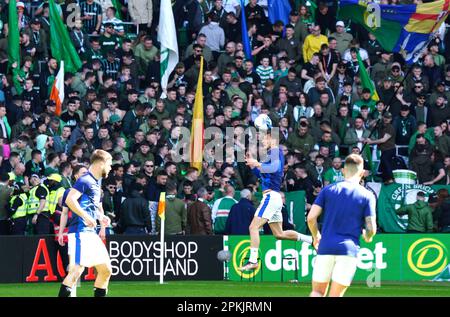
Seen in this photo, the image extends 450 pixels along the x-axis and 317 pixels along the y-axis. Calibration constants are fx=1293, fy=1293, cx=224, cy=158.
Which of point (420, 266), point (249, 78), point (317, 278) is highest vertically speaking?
point (249, 78)

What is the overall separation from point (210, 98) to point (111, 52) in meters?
2.92

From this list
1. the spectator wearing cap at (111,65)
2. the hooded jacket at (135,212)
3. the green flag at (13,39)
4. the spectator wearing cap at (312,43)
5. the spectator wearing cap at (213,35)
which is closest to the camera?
the hooded jacket at (135,212)

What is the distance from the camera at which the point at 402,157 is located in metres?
31.5

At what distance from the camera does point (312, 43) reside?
109 feet

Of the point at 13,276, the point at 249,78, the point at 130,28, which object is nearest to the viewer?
the point at 13,276

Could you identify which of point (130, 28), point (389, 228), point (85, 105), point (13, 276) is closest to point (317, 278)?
point (13, 276)

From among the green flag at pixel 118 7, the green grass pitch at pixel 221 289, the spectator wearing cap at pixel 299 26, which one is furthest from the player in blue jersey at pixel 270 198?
the green flag at pixel 118 7

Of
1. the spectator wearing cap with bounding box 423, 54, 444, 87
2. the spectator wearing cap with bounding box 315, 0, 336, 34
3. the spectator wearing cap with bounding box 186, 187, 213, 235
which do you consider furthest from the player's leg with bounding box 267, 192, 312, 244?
the spectator wearing cap with bounding box 315, 0, 336, 34

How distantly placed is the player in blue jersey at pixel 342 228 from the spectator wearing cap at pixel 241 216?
40.3ft

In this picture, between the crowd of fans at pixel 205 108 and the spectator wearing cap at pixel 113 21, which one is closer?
the crowd of fans at pixel 205 108

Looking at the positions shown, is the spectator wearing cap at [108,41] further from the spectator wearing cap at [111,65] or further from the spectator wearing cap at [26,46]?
the spectator wearing cap at [26,46]

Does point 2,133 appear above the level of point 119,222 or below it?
above

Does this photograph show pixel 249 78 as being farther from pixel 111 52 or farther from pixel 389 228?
pixel 389 228

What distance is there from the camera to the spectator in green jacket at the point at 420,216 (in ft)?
93.5
